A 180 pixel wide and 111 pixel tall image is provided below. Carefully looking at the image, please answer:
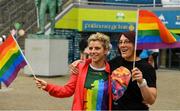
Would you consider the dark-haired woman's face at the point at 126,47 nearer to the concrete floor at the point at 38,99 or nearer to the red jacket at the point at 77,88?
the red jacket at the point at 77,88

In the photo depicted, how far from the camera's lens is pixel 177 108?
36.4 feet

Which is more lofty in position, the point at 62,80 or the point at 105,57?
the point at 105,57

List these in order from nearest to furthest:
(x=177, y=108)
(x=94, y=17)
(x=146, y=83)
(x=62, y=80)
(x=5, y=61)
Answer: (x=146, y=83) → (x=5, y=61) → (x=177, y=108) → (x=62, y=80) → (x=94, y=17)

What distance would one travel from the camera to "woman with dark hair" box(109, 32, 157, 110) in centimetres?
442

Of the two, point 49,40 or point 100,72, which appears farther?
point 49,40

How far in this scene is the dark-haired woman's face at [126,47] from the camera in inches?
178

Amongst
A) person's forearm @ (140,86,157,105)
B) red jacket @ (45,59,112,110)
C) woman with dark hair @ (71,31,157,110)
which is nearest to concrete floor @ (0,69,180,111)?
red jacket @ (45,59,112,110)

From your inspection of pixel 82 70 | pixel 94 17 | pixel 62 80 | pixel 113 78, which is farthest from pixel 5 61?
pixel 94 17

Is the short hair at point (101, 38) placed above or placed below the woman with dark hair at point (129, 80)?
above

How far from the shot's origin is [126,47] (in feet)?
14.8

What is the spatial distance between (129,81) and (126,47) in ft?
1.00

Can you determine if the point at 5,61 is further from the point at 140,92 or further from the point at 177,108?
the point at 177,108

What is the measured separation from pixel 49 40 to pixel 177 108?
22.6 feet

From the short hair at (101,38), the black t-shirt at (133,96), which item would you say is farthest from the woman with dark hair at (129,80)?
the short hair at (101,38)
